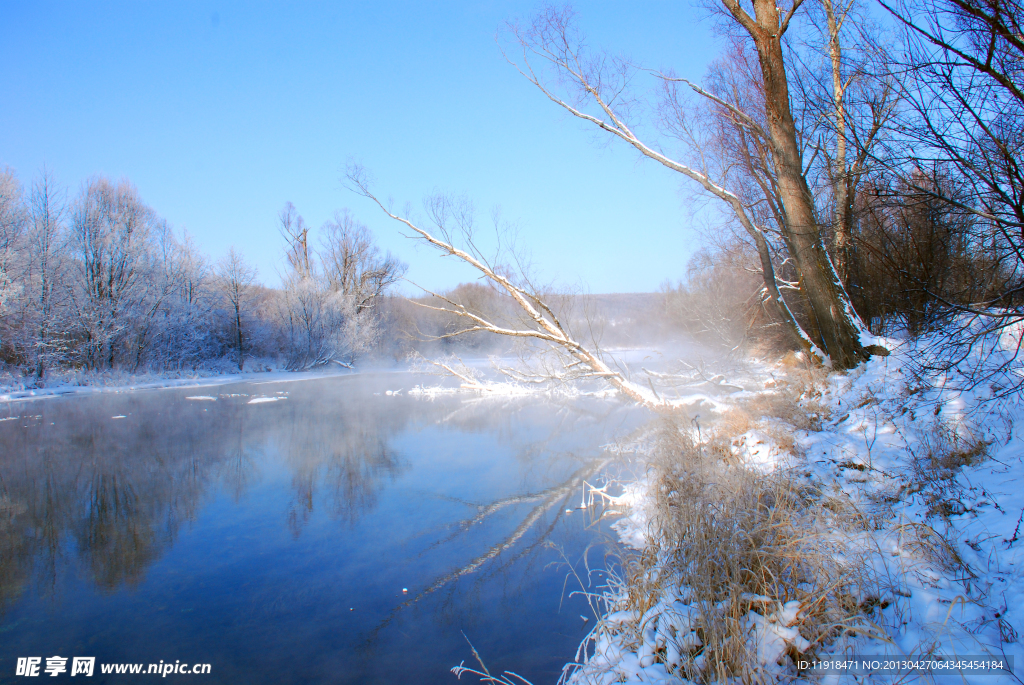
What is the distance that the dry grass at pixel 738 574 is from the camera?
7.47 ft

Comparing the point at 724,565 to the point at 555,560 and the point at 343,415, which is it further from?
the point at 343,415

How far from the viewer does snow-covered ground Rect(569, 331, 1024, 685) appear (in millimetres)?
2141

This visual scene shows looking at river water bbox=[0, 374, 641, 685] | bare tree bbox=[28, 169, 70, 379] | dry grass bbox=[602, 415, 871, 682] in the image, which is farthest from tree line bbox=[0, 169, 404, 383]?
dry grass bbox=[602, 415, 871, 682]

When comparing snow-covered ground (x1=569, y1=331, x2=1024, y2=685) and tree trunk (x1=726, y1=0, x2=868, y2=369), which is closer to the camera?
snow-covered ground (x1=569, y1=331, x2=1024, y2=685)

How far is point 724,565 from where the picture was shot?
2760mm

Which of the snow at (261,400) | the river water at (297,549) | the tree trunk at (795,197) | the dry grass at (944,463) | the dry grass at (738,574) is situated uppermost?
the tree trunk at (795,197)

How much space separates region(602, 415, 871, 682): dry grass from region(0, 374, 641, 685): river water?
2.70 ft

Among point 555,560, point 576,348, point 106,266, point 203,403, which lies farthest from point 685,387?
point 106,266

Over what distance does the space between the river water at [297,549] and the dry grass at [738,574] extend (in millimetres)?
824

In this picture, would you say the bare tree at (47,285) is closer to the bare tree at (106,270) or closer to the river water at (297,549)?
the bare tree at (106,270)

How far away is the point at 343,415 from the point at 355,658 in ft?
30.3

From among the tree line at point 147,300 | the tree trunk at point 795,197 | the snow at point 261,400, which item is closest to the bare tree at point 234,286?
the tree line at point 147,300

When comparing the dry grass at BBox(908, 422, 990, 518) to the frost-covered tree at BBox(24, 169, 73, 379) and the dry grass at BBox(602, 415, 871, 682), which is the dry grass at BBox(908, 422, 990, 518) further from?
the frost-covered tree at BBox(24, 169, 73, 379)

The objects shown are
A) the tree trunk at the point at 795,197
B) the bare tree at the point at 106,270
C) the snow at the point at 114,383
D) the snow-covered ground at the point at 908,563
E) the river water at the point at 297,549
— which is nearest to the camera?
the snow-covered ground at the point at 908,563
